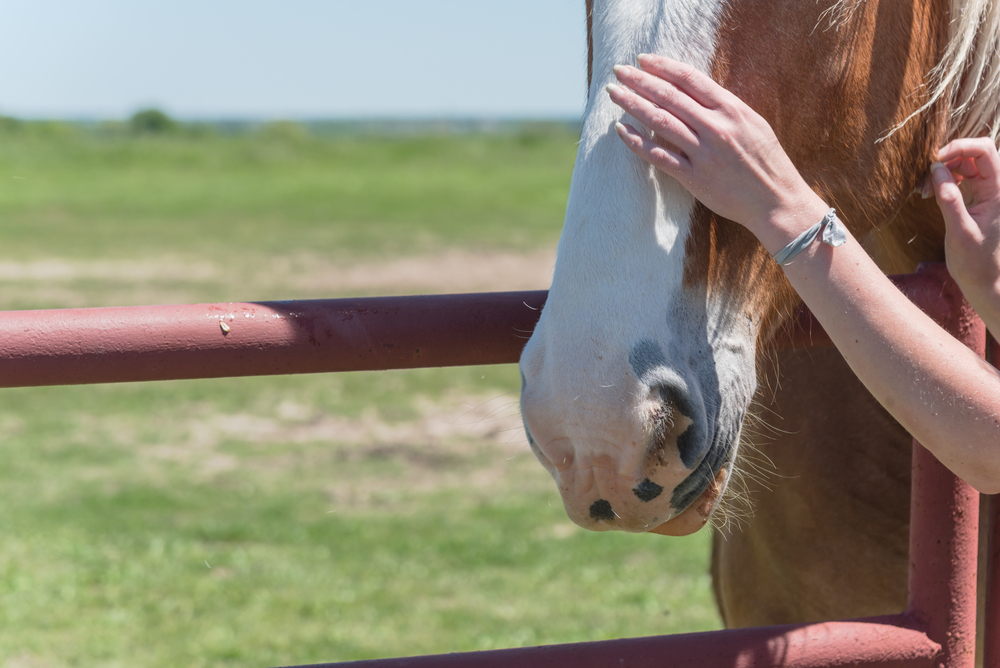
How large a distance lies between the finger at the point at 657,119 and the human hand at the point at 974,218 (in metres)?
0.39

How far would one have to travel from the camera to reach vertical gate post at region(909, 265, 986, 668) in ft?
4.00

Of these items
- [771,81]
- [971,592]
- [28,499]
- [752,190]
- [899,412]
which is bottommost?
[971,592]

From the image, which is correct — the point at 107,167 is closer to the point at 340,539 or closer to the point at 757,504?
the point at 340,539

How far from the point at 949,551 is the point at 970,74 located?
683mm

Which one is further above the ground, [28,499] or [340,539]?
[28,499]

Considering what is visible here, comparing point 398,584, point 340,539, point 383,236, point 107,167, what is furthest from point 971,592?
point 107,167

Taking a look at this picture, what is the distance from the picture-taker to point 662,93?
41.0 inches

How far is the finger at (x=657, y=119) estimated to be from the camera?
1038 mm

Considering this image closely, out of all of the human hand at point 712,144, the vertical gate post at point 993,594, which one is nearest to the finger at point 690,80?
the human hand at point 712,144

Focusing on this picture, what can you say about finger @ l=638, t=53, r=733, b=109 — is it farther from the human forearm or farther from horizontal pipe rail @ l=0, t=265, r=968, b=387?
horizontal pipe rail @ l=0, t=265, r=968, b=387

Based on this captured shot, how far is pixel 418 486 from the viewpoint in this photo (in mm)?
5477

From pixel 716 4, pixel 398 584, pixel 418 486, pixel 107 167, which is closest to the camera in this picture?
pixel 716 4

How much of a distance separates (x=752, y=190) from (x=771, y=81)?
18 centimetres

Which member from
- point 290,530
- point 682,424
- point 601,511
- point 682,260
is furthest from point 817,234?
point 290,530
